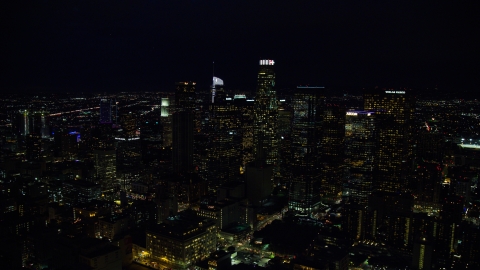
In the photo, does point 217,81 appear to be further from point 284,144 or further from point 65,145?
point 65,145

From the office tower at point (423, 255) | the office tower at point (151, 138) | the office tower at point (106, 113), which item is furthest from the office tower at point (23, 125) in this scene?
the office tower at point (423, 255)

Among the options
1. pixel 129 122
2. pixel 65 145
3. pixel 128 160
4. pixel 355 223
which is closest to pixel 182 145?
pixel 128 160

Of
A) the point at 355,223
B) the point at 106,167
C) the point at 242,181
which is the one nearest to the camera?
the point at 355,223

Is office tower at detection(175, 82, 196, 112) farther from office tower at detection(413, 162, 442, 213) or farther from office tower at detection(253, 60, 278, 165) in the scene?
office tower at detection(413, 162, 442, 213)

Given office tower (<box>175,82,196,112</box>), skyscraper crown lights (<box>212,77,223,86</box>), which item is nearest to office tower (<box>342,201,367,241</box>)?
office tower (<box>175,82,196,112</box>)

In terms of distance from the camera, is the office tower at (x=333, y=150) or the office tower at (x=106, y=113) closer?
the office tower at (x=333, y=150)

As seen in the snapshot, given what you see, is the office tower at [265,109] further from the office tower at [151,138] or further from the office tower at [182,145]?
the office tower at [151,138]

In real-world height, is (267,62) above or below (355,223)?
above
